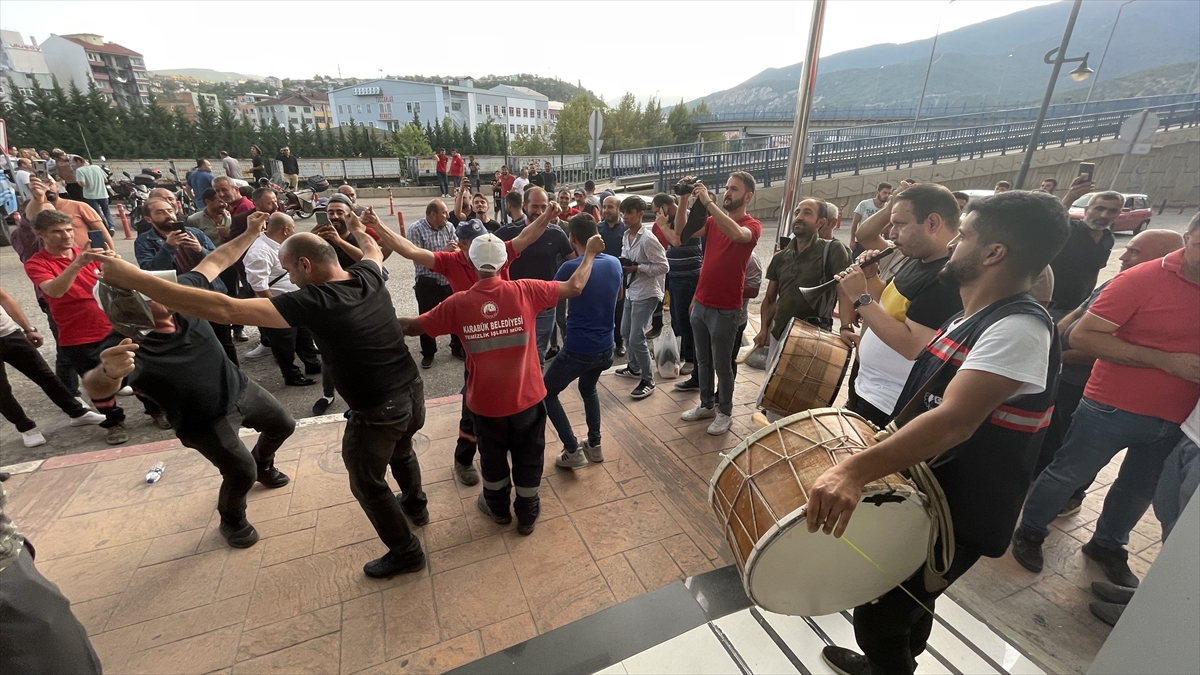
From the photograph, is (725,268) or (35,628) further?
(725,268)

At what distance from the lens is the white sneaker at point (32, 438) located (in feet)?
14.7

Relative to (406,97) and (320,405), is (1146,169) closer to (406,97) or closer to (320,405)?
(320,405)

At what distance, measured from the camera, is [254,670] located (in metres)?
2.47

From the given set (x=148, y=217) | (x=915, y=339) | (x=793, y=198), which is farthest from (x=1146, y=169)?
(x=148, y=217)

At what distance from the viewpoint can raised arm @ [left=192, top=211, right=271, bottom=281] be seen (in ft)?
9.49

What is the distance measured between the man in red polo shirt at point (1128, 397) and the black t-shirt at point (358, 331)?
3838 mm

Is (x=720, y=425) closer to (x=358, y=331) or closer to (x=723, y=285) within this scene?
(x=723, y=285)

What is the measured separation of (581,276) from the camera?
3410 mm

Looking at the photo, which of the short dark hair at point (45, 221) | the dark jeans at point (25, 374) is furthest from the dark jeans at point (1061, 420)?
the dark jeans at point (25, 374)

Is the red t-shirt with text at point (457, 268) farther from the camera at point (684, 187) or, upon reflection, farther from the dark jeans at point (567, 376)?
the camera at point (684, 187)

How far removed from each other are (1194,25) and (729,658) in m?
271

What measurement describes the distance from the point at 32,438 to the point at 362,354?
437 centimetres

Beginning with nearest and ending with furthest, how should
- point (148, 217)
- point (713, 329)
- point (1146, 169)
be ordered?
point (713, 329)
point (148, 217)
point (1146, 169)

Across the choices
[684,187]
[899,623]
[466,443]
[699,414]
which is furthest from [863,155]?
[899,623]
